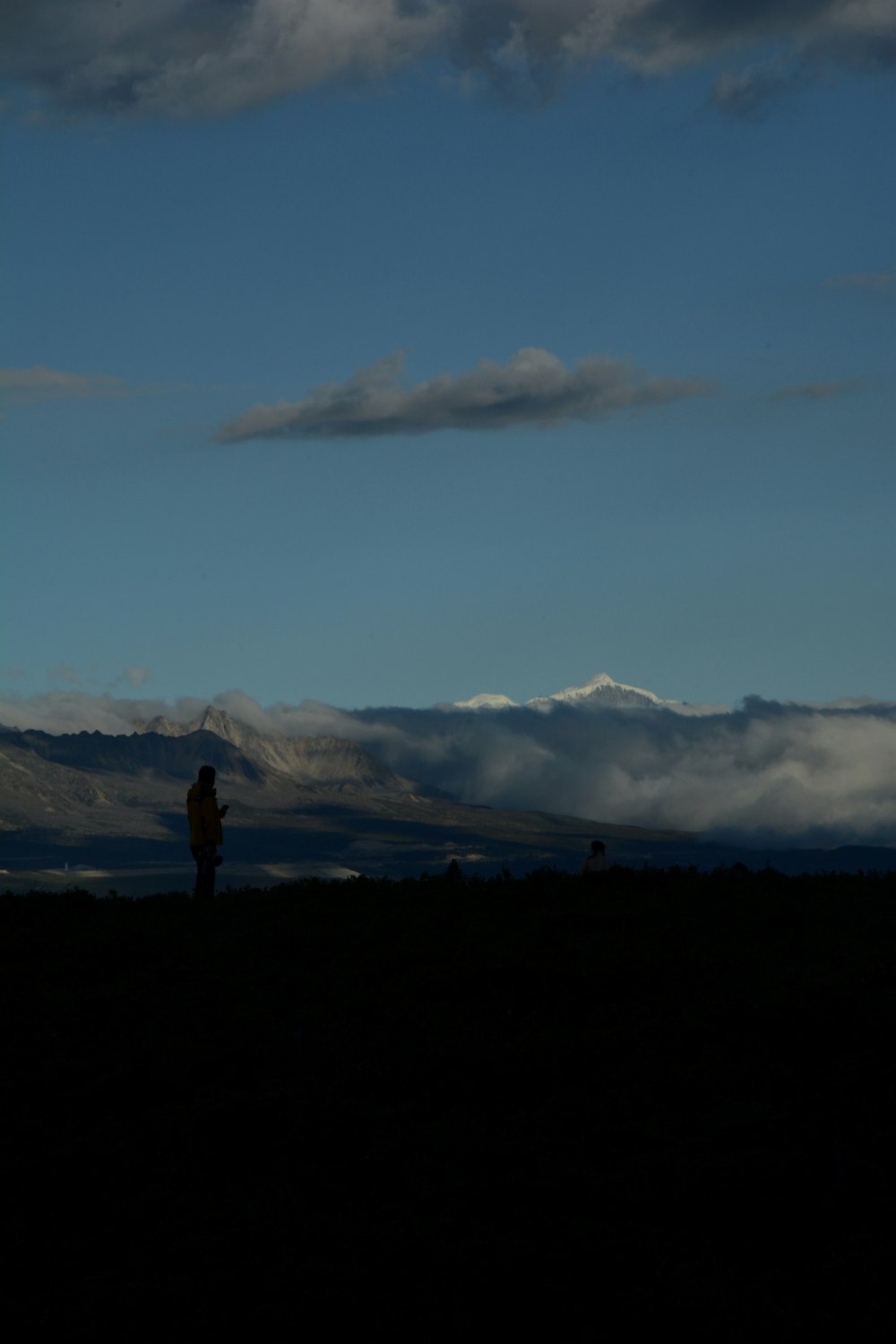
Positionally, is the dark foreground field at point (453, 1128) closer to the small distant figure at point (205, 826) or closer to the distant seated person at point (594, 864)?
the small distant figure at point (205, 826)

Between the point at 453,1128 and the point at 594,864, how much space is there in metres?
17.2

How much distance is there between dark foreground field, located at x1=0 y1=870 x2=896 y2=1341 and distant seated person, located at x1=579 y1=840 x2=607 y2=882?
5.20m

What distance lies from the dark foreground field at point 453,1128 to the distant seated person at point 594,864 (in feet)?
17.0

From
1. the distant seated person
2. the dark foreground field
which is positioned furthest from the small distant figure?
the distant seated person

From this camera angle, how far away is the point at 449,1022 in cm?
2003

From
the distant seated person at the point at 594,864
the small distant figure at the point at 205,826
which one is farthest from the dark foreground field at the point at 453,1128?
the distant seated person at the point at 594,864

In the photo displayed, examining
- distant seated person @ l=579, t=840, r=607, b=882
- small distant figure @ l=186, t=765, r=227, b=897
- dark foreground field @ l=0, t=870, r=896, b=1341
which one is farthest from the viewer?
distant seated person @ l=579, t=840, r=607, b=882

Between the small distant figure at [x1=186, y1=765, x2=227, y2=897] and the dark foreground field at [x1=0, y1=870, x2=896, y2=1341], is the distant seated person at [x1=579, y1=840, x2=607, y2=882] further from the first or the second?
the small distant figure at [x1=186, y1=765, x2=227, y2=897]

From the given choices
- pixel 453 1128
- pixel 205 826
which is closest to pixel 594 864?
pixel 205 826

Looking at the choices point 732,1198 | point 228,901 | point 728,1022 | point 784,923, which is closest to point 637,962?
point 728,1022

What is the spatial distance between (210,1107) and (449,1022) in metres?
4.13

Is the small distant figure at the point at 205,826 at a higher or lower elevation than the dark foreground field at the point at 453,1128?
higher

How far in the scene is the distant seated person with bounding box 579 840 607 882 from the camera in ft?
105

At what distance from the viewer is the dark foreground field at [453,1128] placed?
1255 centimetres
